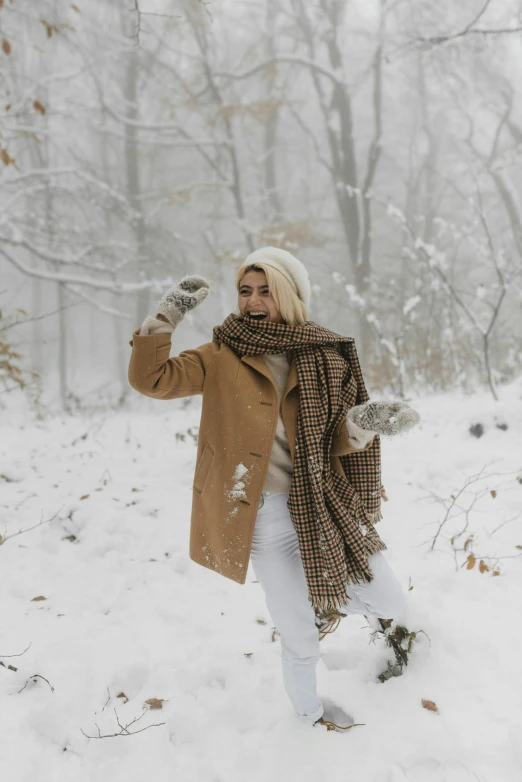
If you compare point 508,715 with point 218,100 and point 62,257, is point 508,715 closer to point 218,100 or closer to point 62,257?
point 62,257

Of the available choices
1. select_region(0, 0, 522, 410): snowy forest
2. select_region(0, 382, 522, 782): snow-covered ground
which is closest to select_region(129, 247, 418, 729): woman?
select_region(0, 382, 522, 782): snow-covered ground

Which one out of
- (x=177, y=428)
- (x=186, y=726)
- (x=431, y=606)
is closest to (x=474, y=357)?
(x=177, y=428)

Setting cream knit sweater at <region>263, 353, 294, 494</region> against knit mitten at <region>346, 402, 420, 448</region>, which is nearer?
knit mitten at <region>346, 402, 420, 448</region>

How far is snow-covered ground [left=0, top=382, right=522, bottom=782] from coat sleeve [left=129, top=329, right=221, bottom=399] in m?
1.49

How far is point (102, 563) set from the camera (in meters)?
3.22

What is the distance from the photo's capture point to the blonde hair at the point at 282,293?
1.80 meters

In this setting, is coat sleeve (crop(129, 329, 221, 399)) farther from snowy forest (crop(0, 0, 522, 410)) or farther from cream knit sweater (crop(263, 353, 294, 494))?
snowy forest (crop(0, 0, 522, 410))

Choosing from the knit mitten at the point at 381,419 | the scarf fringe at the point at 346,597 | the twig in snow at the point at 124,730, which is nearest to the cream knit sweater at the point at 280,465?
the knit mitten at the point at 381,419

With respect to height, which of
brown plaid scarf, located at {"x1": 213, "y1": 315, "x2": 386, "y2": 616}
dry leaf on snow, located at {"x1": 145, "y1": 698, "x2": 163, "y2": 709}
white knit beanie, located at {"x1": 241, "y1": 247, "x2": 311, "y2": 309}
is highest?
white knit beanie, located at {"x1": 241, "y1": 247, "x2": 311, "y2": 309}

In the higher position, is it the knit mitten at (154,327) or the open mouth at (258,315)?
the open mouth at (258,315)

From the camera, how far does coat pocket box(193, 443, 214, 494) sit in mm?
1768

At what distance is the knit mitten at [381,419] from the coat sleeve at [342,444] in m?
0.08

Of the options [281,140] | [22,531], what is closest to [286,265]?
[22,531]

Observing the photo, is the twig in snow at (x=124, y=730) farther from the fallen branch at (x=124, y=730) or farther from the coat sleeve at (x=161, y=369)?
the coat sleeve at (x=161, y=369)
